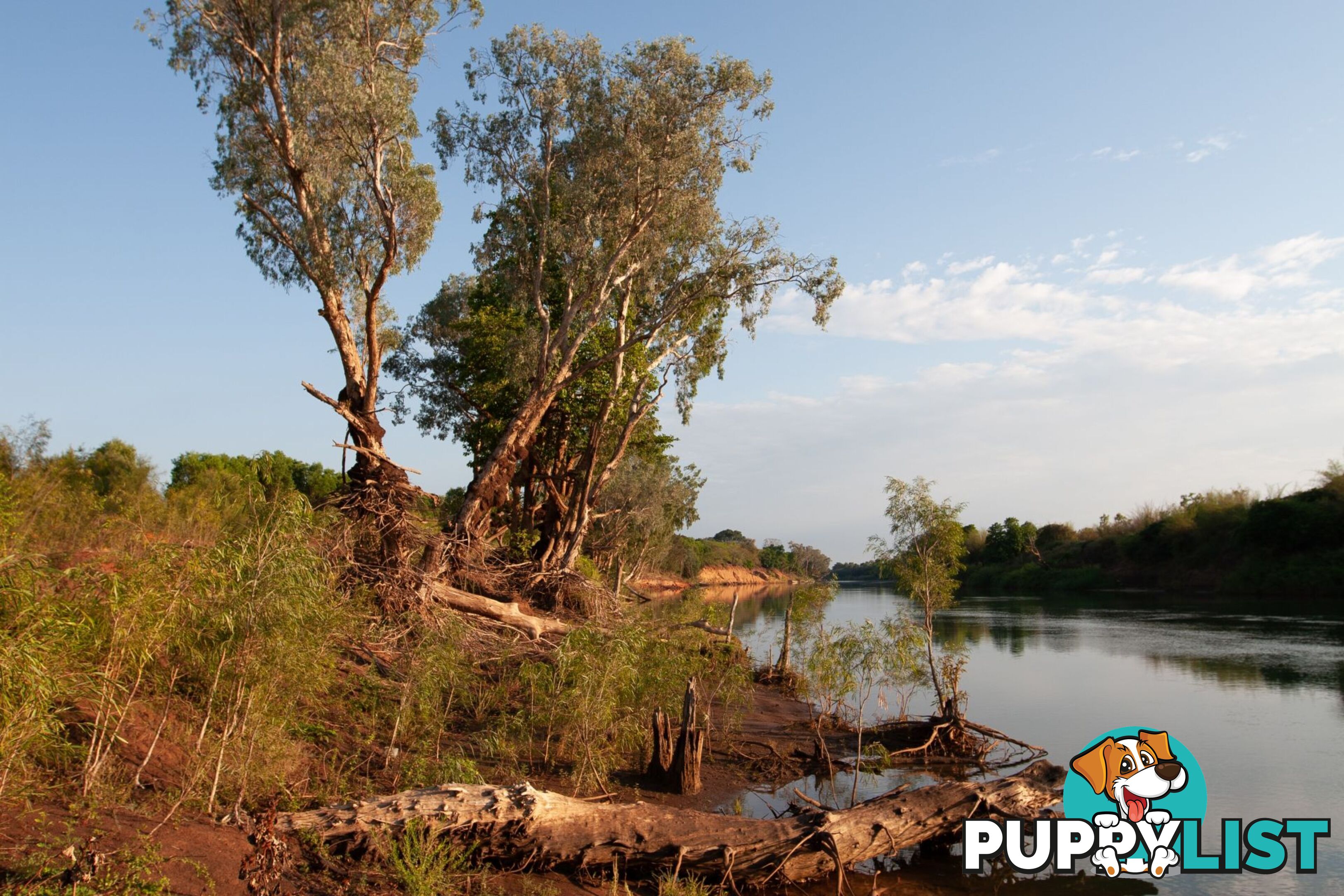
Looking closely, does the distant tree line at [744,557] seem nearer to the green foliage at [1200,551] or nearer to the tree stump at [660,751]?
the green foliage at [1200,551]

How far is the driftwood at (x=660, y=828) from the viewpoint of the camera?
7184 mm

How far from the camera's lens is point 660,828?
7879 millimetres

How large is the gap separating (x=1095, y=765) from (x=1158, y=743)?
2.38 metres

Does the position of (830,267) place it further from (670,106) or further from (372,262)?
(372,262)

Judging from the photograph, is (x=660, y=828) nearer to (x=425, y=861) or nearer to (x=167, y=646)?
(x=425, y=861)

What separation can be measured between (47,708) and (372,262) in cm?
1181

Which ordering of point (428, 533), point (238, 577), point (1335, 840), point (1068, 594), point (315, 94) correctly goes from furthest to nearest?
point (1068, 594) → point (428, 533) → point (315, 94) → point (1335, 840) → point (238, 577)

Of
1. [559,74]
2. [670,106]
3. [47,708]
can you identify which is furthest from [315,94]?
[47,708]

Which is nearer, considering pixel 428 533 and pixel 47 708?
pixel 47 708

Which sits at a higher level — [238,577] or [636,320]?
[636,320]

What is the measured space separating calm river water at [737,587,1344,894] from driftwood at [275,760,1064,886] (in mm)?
2474

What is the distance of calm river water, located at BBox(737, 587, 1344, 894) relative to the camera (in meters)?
11.4

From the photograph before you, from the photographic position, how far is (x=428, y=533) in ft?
50.4

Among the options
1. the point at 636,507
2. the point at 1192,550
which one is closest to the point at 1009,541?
the point at 1192,550
